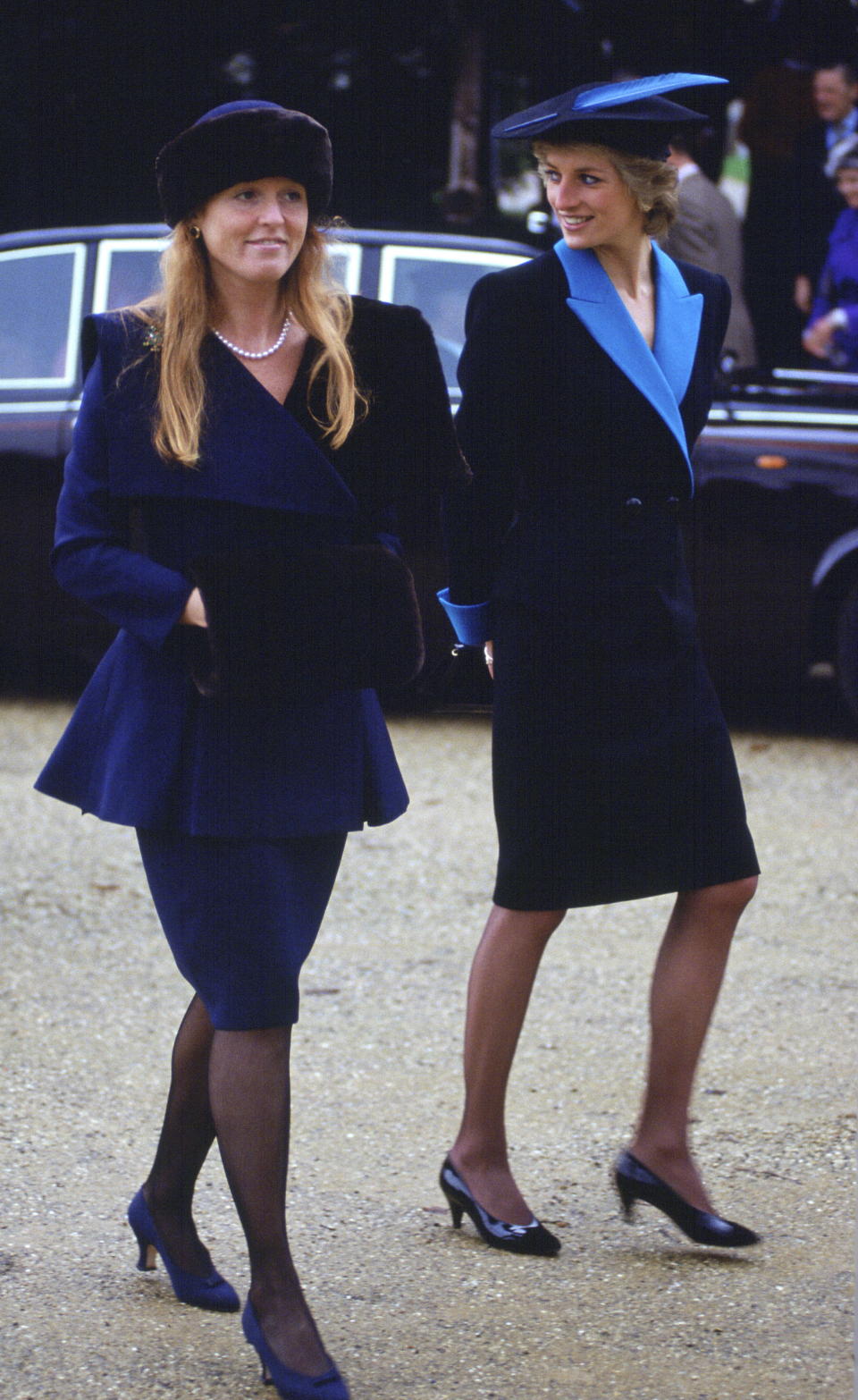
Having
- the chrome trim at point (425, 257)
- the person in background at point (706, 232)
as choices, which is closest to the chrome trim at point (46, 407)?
the chrome trim at point (425, 257)

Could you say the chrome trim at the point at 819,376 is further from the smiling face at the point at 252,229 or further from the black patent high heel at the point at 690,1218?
the smiling face at the point at 252,229

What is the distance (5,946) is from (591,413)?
8.10 ft

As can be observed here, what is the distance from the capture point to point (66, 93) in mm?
12133

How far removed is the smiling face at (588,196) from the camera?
10.6ft

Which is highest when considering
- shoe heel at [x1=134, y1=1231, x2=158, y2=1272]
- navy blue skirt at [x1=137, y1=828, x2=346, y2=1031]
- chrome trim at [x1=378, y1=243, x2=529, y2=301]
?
chrome trim at [x1=378, y1=243, x2=529, y2=301]

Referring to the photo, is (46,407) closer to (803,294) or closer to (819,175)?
(803,294)

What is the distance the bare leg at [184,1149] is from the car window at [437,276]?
453 centimetres

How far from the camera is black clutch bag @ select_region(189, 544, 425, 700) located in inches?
110

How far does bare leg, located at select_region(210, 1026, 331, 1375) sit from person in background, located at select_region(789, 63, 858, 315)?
7.52 meters

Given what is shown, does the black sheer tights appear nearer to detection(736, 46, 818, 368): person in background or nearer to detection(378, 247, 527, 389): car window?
detection(378, 247, 527, 389): car window

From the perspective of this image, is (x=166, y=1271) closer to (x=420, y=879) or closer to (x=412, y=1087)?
(x=412, y=1087)

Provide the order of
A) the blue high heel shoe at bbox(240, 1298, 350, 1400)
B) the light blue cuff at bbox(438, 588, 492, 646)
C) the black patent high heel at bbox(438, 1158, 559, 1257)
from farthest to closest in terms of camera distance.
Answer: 1. the light blue cuff at bbox(438, 588, 492, 646)
2. the black patent high heel at bbox(438, 1158, 559, 1257)
3. the blue high heel shoe at bbox(240, 1298, 350, 1400)

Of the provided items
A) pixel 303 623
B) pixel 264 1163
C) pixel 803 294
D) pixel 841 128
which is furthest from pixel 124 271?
pixel 264 1163

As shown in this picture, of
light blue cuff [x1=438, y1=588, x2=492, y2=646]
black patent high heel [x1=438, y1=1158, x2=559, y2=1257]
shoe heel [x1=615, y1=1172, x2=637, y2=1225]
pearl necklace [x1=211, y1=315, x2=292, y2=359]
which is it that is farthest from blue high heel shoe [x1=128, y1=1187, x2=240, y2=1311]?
pearl necklace [x1=211, y1=315, x2=292, y2=359]
